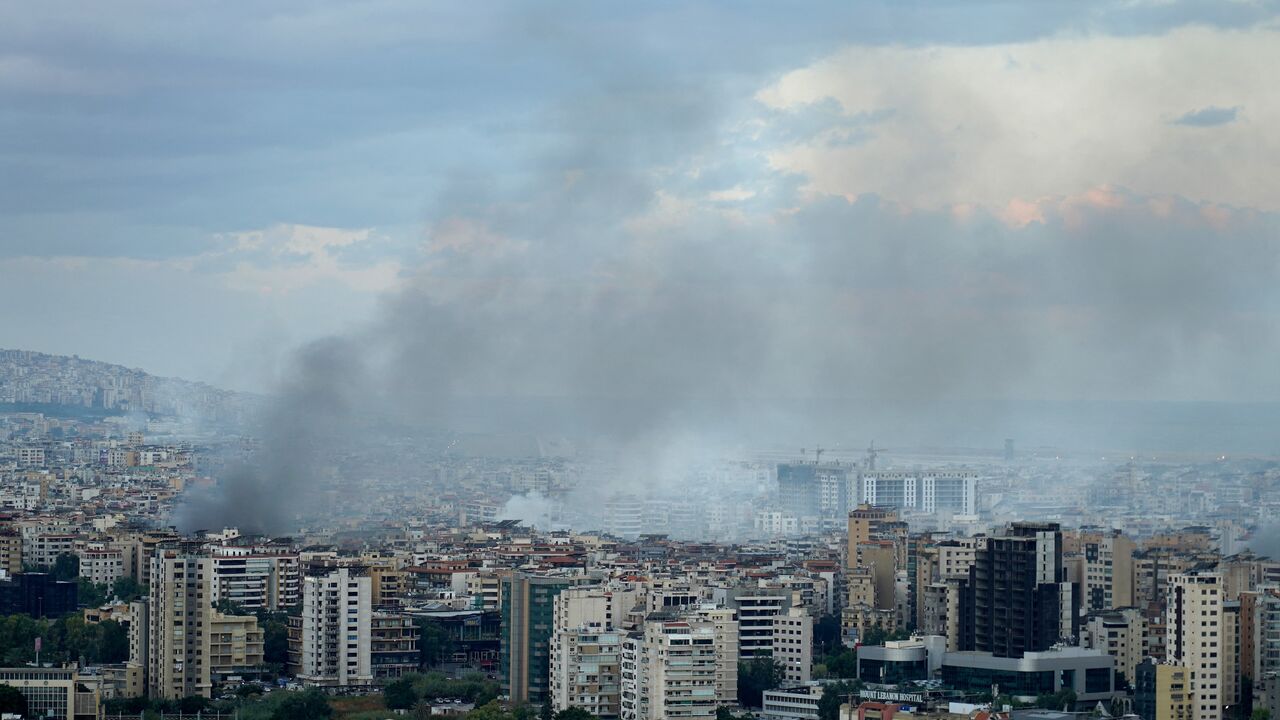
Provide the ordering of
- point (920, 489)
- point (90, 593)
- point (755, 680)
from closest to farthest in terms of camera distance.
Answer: point (755, 680)
point (90, 593)
point (920, 489)

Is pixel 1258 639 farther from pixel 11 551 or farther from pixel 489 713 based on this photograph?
pixel 11 551

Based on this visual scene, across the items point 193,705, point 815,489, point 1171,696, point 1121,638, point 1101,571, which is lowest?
point 193,705

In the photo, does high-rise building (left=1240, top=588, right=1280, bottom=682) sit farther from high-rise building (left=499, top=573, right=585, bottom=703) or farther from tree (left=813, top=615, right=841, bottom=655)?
high-rise building (left=499, top=573, right=585, bottom=703)

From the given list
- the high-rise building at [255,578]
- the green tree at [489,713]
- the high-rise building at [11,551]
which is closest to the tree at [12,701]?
the green tree at [489,713]

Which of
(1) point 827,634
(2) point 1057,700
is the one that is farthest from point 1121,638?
(1) point 827,634

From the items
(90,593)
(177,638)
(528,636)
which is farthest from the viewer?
(90,593)

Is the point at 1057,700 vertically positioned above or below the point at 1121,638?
below

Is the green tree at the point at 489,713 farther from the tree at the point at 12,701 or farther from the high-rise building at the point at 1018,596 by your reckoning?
the high-rise building at the point at 1018,596

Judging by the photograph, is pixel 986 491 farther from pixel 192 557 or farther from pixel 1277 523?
pixel 192 557
